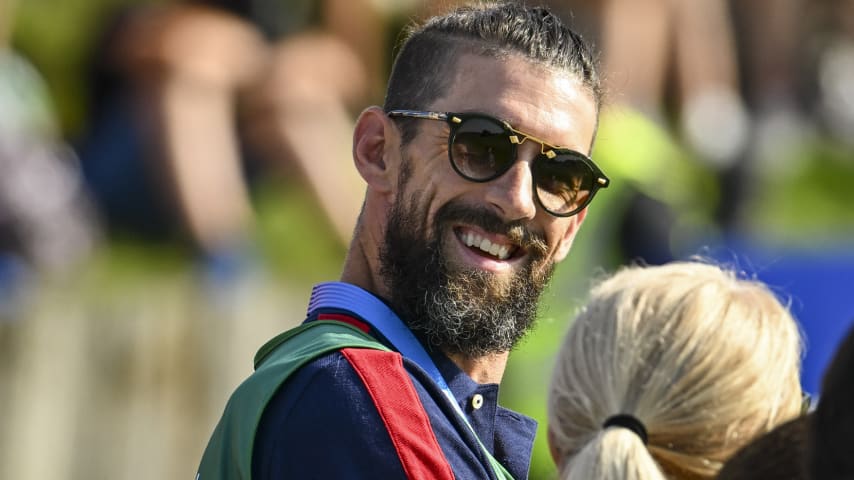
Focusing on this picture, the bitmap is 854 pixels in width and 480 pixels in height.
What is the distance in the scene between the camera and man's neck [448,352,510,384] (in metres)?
2.06

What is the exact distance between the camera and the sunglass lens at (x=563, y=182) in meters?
2.04

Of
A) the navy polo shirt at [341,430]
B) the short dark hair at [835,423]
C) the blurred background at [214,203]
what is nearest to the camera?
the short dark hair at [835,423]

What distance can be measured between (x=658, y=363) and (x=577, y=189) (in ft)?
1.11

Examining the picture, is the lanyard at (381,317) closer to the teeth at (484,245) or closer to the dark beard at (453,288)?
the dark beard at (453,288)

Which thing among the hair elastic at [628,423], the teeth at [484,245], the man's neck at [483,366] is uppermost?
the teeth at [484,245]

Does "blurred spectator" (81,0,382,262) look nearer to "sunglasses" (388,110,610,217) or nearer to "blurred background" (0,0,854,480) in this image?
"blurred background" (0,0,854,480)

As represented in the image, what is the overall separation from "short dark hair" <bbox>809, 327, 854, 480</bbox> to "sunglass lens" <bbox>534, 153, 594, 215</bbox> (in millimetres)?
767

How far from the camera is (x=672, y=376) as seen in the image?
2.21m

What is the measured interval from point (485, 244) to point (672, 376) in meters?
0.41

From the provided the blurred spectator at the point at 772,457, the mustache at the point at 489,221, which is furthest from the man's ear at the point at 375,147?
the blurred spectator at the point at 772,457

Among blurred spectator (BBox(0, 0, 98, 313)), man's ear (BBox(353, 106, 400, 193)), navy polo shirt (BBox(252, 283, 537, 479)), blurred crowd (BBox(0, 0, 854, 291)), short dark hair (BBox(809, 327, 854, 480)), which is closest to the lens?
short dark hair (BBox(809, 327, 854, 480))

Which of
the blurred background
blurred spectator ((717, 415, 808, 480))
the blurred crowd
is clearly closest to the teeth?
blurred spectator ((717, 415, 808, 480))

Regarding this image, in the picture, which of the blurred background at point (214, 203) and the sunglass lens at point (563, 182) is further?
the blurred background at point (214, 203)

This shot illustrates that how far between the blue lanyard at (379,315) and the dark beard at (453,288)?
0.11 feet
